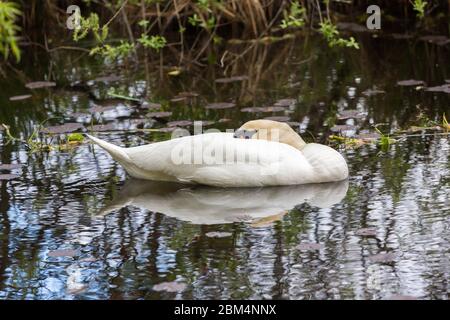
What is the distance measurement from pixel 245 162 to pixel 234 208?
0.48m

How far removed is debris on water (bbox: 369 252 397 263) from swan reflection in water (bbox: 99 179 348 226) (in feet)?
3.14

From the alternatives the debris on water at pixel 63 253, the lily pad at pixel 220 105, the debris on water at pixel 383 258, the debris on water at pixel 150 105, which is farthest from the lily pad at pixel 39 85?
the debris on water at pixel 383 258

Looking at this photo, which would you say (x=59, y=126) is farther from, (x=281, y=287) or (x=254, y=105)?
(x=281, y=287)

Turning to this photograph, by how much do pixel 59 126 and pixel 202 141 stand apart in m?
2.01

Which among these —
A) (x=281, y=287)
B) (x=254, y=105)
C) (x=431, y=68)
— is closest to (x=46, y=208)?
(x=281, y=287)

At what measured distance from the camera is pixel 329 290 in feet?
17.2

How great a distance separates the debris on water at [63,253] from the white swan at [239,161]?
4.71 ft

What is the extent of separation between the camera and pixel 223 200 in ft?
22.9

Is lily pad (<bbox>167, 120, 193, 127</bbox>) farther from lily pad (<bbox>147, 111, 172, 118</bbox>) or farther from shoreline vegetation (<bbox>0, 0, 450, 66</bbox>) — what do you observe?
shoreline vegetation (<bbox>0, 0, 450, 66</bbox>)

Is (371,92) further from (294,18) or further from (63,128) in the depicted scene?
(63,128)

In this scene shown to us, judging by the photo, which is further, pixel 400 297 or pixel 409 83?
pixel 409 83

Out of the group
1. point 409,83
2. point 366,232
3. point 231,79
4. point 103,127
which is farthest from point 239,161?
point 231,79

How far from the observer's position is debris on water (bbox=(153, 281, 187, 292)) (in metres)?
5.32

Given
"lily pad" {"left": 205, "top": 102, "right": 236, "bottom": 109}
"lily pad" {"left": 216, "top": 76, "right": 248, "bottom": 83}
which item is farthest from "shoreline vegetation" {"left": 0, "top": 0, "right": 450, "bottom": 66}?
"lily pad" {"left": 205, "top": 102, "right": 236, "bottom": 109}
